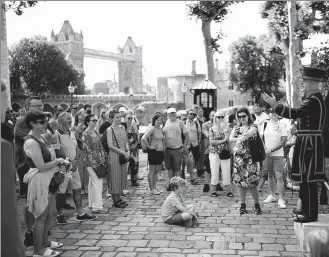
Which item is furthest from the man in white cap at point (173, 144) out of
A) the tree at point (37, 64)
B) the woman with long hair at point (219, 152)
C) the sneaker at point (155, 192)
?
the tree at point (37, 64)

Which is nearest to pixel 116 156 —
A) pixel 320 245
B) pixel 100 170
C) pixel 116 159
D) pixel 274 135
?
pixel 116 159

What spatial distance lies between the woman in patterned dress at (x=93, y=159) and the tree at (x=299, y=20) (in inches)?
466

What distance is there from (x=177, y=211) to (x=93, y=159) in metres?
1.77

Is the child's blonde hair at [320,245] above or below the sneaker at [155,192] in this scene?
above

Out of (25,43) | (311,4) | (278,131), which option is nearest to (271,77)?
(311,4)

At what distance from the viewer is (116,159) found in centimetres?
734

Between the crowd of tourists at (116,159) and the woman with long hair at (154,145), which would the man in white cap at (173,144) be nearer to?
the crowd of tourists at (116,159)

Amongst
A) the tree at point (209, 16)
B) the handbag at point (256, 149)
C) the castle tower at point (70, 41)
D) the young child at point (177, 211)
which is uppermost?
the castle tower at point (70, 41)

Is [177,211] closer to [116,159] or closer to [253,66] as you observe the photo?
[116,159]

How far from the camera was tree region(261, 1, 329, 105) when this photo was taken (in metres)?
17.3

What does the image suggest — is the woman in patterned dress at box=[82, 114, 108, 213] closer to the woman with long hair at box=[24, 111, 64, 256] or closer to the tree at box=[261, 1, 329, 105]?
the woman with long hair at box=[24, 111, 64, 256]

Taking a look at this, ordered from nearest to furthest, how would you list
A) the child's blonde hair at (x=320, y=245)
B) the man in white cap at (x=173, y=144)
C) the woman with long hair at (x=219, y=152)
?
the child's blonde hair at (x=320, y=245)
the woman with long hair at (x=219, y=152)
the man in white cap at (x=173, y=144)

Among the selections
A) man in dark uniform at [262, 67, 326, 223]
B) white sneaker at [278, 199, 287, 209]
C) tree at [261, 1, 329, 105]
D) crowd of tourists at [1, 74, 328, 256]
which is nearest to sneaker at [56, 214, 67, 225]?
crowd of tourists at [1, 74, 328, 256]

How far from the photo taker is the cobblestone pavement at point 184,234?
502 cm
